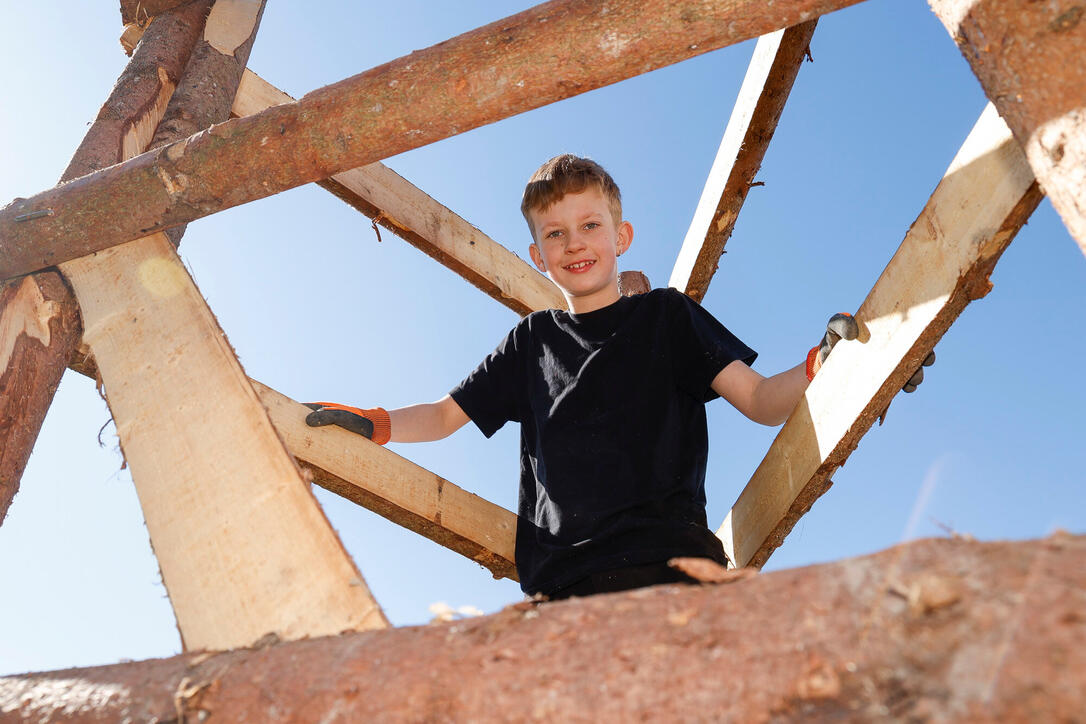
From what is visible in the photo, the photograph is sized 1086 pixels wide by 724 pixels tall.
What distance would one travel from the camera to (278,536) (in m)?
1.13

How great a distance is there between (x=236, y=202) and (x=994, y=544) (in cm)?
158

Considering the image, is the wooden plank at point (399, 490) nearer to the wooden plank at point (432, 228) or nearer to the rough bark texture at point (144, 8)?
the wooden plank at point (432, 228)

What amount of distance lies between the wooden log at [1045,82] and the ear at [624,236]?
1.68m

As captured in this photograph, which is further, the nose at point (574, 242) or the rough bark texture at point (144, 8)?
the rough bark texture at point (144, 8)

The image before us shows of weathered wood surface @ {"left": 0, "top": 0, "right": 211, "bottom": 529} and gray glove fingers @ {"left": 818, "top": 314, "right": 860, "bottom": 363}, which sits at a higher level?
weathered wood surface @ {"left": 0, "top": 0, "right": 211, "bottom": 529}

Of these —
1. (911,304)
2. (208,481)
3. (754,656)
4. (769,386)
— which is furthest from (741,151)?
(754,656)

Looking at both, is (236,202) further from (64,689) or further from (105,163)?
(64,689)

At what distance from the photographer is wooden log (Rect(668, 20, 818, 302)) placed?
7.64ft

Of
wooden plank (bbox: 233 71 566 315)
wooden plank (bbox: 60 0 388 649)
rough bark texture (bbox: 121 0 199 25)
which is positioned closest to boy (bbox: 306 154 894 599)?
wooden plank (bbox: 233 71 566 315)

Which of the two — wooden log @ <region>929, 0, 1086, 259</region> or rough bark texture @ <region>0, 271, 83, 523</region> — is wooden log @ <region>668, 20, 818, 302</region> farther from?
rough bark texture @ <region>0, 271, 83, 523</region>

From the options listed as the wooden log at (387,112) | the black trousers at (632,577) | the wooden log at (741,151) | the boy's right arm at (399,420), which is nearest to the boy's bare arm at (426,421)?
the boy's right arm at (399,420)

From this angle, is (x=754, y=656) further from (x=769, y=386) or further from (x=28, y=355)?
(x=28, y=355)

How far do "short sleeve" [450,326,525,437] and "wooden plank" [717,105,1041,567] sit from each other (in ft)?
2.89

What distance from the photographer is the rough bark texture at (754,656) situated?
53 cm
